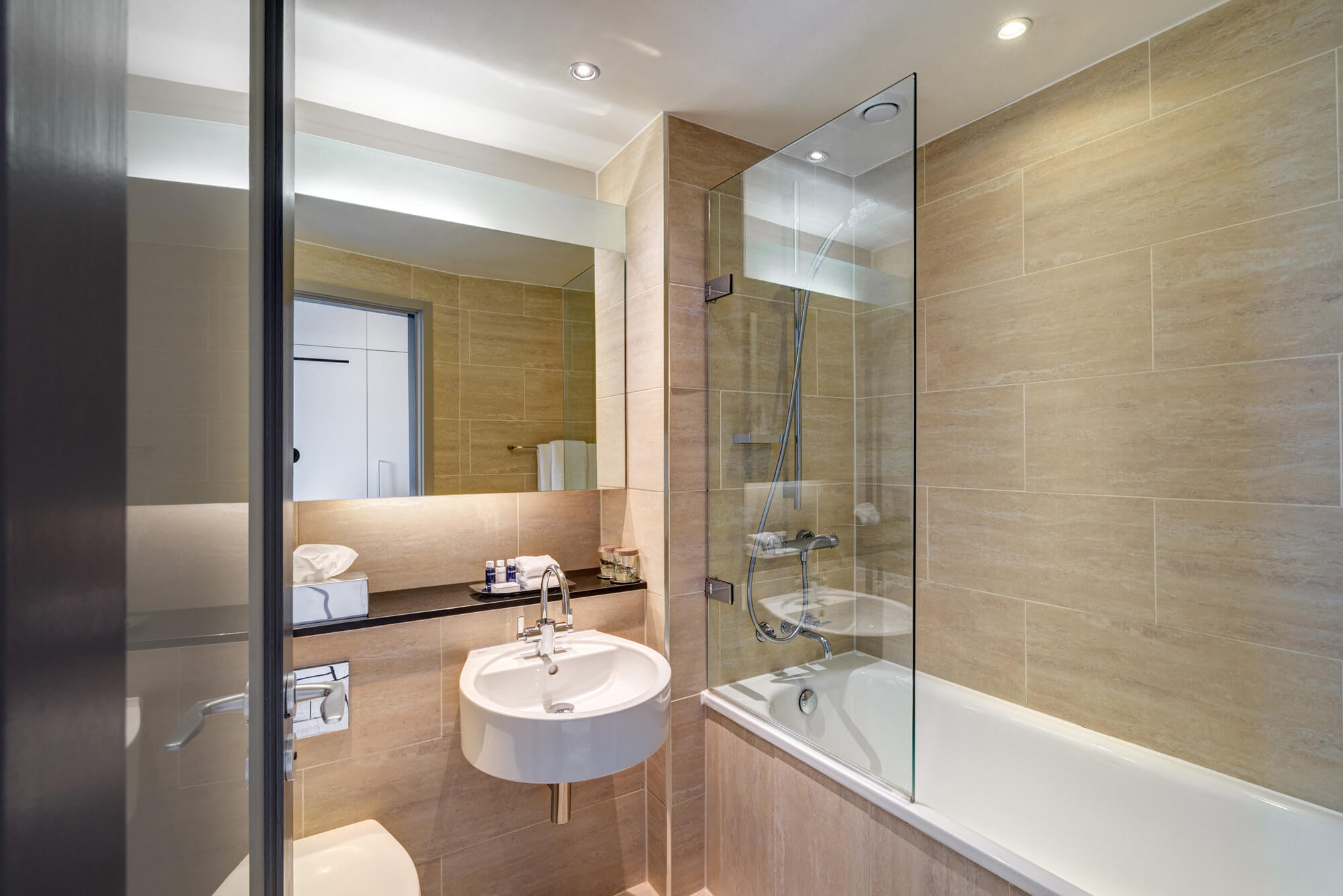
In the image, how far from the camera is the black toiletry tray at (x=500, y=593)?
192 centimetres

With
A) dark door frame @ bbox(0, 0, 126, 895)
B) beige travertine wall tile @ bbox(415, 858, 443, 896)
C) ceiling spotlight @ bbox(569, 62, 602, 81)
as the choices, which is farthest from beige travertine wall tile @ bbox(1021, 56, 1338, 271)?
beige travertine wall tile @ bbox(415, 858, 443, 896)

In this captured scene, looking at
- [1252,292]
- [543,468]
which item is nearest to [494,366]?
[543,468]

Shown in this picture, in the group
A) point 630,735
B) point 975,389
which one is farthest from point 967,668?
point 630,735

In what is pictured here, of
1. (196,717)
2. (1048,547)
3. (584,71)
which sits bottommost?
(1048,547)

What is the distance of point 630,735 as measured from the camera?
1.55 meters

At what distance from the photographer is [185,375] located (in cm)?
27

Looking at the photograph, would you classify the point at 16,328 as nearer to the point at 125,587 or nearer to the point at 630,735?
the point at 125,587

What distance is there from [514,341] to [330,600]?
39.1 inches

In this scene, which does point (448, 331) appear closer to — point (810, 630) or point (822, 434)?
point (822, 434)

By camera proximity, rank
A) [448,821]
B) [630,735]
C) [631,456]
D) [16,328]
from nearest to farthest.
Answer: [16,328], [630,735], [448,821], [631,456]

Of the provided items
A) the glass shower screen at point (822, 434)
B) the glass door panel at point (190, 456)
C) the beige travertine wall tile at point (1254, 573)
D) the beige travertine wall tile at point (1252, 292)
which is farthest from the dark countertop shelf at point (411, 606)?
the beige travertine wall tile at point (1252, 292)

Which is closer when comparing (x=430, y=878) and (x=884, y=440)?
(x=884, y=440)

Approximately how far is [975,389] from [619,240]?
1341mm

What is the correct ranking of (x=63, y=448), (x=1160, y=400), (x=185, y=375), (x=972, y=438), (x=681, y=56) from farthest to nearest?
(x=972, y=438) < (x=681, y=56) < (x=1160, y=400) < (x=185, y=375) < (x=63, y=448)
